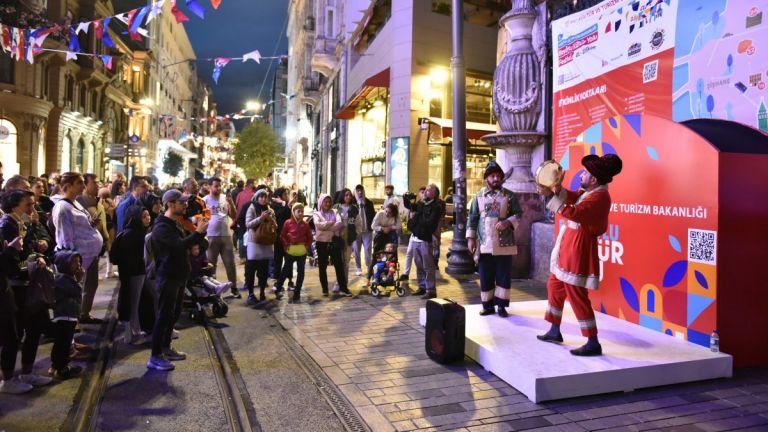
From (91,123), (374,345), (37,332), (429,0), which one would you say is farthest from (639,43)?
(91,123)

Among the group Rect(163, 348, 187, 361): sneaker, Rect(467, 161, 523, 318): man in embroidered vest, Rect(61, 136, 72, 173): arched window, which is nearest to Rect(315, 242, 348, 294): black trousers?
Rect(467, 161, 523, 318): man in embroidered vest

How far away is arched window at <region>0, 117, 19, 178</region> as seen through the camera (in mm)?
26844

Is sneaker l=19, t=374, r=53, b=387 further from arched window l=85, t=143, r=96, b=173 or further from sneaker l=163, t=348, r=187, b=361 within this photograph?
arched window l=85, t=143, r=96, b=173

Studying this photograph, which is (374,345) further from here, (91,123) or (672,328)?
(91,123)

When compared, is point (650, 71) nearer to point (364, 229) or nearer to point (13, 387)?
point (364, 229)

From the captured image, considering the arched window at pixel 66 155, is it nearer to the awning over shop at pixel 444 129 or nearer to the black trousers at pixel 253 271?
the awning over shop at pixel 444 129

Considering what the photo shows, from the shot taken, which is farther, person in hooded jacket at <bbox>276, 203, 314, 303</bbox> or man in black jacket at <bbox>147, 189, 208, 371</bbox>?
person in hooded jacket at <bbox>276, 203, 314, 303</bbox>

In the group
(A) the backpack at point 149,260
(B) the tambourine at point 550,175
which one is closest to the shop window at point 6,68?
(A) the backpack at point 149,260

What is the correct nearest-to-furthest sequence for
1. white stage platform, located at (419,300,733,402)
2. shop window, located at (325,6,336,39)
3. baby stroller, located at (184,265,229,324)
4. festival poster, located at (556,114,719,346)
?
white stage platform, located at (419,300,733,402) < festival poster, located at (556,114,719,346) < baby stroller, located at (184,265,229,324) < shop window, located at (325,6,336,39)

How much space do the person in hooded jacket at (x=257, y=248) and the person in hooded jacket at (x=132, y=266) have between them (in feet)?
7.65

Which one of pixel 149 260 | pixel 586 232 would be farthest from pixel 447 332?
pixel 149 260

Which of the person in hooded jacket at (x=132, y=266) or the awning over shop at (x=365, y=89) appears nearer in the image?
the person in hooded jacket at (x=132, y=266)

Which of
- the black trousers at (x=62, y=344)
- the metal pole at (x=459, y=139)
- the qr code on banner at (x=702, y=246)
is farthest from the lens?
the metal pole at (x=459, y=139)

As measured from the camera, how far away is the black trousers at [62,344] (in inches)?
192
